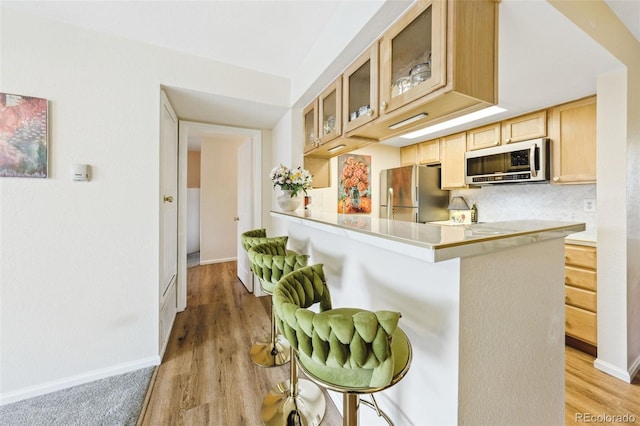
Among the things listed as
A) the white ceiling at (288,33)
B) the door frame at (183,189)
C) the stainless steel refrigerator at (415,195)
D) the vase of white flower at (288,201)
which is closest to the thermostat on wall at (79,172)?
the white ceiling at (288,33)

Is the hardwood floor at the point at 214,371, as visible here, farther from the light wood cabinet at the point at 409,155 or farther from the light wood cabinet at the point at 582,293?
the light wood cabinet at the point at 409,155

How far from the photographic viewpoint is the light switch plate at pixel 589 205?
227 cm

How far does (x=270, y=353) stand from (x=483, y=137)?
121 inches

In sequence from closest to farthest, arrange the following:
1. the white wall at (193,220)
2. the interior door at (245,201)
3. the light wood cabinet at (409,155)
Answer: the interior door at (245,201) < the light wood cabinet at (409,155) < the white wall at (193,220)

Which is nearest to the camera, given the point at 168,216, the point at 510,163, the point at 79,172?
the point at 79,172

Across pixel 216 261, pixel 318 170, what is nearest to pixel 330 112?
pixel 318 170

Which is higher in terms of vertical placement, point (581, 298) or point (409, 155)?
point (409, 155)

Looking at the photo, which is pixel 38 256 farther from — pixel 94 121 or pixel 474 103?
pixel 474 103

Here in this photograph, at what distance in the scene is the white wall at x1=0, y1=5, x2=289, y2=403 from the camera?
155 centimetres

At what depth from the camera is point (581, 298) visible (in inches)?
79.4

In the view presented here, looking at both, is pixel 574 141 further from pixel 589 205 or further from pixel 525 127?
pixel 589 205

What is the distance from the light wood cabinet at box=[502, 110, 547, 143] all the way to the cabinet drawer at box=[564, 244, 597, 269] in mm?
1066

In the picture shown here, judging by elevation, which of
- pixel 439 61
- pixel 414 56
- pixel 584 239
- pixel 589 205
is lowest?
pixel 584 239

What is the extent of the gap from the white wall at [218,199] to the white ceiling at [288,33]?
8.42 feet
